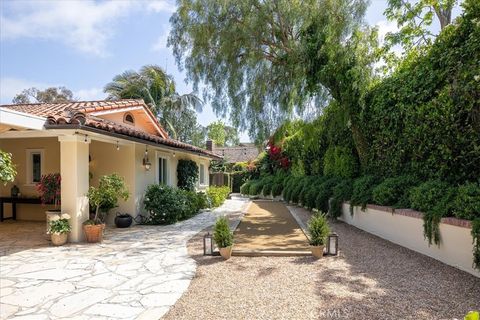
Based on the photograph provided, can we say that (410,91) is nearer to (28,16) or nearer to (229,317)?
(229,317)

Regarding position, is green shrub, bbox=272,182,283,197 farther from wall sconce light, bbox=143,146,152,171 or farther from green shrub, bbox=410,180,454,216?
green shrub, bbox=410,180,454,216

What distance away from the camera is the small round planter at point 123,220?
37.4ft

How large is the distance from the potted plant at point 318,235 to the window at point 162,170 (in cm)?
857

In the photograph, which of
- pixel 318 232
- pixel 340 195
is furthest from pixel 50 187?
pixel 340 195

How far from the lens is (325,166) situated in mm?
16109

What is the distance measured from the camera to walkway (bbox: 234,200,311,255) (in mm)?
7664

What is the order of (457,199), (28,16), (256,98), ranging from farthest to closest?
(256,98), (28,16), (457,199)

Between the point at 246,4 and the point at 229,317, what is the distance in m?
10.3

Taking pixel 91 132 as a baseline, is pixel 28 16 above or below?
above

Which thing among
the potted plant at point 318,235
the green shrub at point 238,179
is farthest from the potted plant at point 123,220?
the green shrub at point 238,179

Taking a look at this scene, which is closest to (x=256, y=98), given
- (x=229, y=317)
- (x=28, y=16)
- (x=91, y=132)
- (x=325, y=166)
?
(x=325, y=166)

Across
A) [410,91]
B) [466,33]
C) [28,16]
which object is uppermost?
[28,16]

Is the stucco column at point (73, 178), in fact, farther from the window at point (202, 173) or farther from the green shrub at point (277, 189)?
the green shrub at point (277, 189)

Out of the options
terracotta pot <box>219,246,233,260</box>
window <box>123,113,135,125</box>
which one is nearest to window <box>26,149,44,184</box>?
window <box>123,113,135,125</box>
